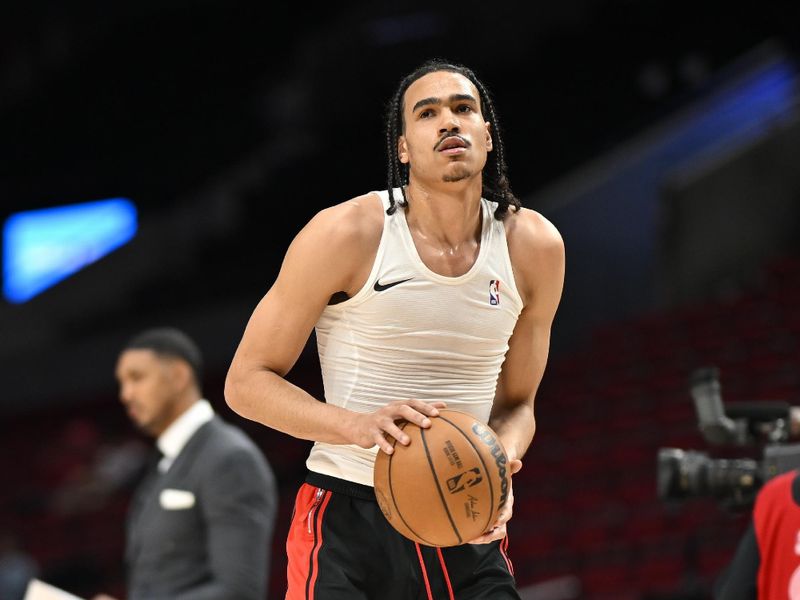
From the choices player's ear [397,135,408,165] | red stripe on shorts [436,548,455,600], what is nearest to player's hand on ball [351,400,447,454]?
red stripe on shorts [436,548,455,600]

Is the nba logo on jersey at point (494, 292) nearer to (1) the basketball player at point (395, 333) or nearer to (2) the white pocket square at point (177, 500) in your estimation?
(1) the basketball player at point (395, 333)

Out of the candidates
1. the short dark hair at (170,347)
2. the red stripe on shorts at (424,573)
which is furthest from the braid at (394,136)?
the short dark hair at (170,347)

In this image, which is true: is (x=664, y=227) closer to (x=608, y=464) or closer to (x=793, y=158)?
(x=793, y=158)

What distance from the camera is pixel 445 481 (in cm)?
264

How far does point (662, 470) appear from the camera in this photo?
420cm

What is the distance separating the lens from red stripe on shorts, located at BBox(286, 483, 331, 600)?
2988mm

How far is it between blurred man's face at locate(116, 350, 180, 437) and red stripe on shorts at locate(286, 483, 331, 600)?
1576mm

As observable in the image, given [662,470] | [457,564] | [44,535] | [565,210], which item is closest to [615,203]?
A: [565,210]

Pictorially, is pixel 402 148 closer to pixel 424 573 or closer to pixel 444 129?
pixel 444 129

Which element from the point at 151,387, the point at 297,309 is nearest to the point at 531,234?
the point at 297,309

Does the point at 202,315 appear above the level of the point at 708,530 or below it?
above

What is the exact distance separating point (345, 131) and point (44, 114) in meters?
4.35

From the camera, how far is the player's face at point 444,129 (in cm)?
309

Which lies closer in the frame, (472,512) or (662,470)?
(472,512)
